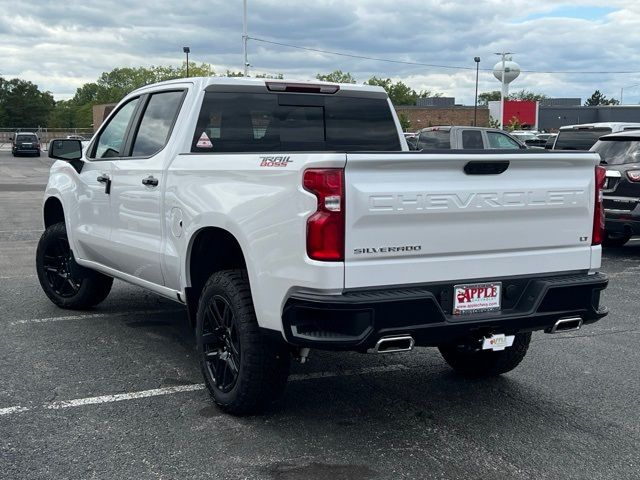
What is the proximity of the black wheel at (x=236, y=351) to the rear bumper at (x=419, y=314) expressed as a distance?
0.42 metres

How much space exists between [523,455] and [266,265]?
173cm

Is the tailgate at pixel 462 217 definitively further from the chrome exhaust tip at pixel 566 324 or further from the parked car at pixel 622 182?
the parked car at pixel 622 182

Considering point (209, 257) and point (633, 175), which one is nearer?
point (209, 257)

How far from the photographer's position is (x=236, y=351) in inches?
175

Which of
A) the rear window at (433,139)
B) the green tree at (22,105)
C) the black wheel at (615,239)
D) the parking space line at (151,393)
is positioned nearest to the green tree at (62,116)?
the green tree at (22,105)

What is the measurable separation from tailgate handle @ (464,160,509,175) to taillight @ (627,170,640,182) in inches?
Result: 291

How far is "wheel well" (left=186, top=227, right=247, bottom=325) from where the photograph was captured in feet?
15.5

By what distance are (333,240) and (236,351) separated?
1.12 meters

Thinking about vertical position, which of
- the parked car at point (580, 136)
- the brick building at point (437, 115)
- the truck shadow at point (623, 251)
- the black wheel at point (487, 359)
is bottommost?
Result: the truck shadow at point (623, 251)

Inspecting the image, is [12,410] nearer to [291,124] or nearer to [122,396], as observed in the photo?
[122,396]

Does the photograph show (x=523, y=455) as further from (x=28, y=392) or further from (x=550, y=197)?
(x=28, y=392)

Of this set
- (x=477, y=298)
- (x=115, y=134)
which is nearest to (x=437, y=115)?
(x=115, y=134)

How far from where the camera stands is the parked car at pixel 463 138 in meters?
17.8

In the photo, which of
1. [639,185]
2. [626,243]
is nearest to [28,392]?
[639,185]
